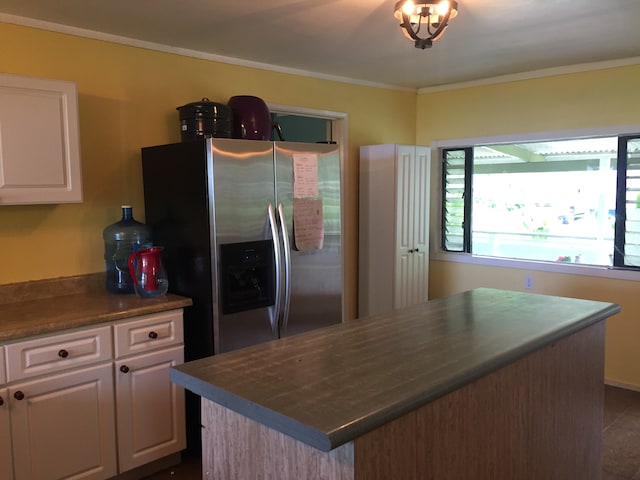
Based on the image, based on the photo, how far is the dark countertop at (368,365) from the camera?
3.95 feet

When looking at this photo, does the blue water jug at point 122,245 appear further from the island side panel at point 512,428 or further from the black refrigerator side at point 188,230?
the island side panel at point 512,428

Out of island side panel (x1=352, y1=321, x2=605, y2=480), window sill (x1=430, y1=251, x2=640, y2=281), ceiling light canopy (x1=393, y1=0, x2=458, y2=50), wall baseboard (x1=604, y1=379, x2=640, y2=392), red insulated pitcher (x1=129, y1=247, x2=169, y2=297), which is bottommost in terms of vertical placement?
wall baseboard (x1=604, y1=379, x2=640, y2=392)

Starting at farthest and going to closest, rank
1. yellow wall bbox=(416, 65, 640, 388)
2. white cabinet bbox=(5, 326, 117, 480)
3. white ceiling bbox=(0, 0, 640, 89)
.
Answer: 1. yellow wall bbox=(416, 65, 640, 388)
2. white ceiling bbox=(0, 0, 640, 89)
3. white cabinet bbox=(5, 326, 117, 480)

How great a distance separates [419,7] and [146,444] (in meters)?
2.29

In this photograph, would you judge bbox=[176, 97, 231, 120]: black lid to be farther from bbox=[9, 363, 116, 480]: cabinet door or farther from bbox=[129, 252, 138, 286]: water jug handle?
bbox=[9, 363, 116, 480]: cabinet door

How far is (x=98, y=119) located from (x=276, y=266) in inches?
48.4

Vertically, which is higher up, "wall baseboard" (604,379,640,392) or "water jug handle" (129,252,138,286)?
"water jug handle" (129,252,138,286)

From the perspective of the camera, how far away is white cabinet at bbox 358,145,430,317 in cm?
414

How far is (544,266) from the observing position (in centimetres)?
405

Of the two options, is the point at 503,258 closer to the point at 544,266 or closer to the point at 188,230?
the point at 544,266

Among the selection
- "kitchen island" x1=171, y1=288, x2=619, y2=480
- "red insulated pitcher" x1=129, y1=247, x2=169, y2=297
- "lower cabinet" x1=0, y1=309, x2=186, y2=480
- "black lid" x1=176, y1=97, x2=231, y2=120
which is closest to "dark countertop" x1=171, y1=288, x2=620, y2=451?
"kitchen island" x1=171, y1=288, x2=619, y2=480

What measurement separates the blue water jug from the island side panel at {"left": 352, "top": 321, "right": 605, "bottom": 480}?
1.97 m

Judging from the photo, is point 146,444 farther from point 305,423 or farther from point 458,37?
point 458,37

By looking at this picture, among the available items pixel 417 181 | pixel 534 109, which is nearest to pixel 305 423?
pixel 417 181
